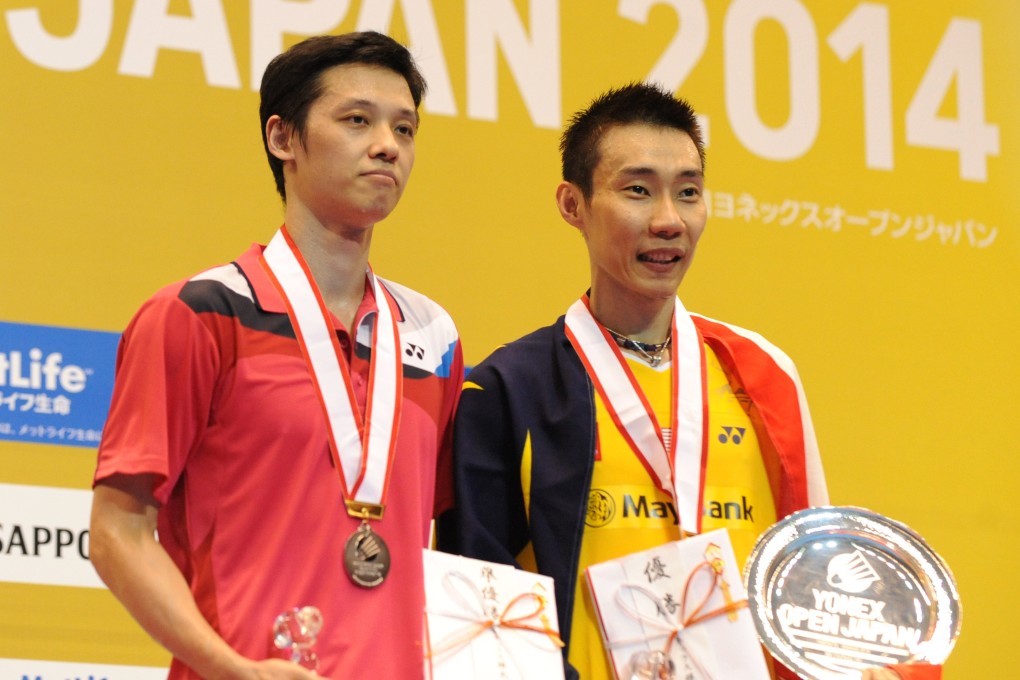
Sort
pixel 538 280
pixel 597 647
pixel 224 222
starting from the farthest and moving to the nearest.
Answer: pixel 538 280 → pixel 224 222 → pixel 597 647

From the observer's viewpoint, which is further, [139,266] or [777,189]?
[777,189]

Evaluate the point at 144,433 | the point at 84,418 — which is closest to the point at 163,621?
the point at 144,433

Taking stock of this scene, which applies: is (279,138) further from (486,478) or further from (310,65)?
(486,478)

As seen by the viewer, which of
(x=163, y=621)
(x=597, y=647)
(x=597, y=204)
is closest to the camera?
(x=163, y=621)

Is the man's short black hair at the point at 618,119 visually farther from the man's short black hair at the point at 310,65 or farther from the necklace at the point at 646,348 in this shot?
the man's short black hair at the point at 310,65

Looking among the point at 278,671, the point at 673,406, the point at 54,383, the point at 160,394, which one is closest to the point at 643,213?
the point at 673,406

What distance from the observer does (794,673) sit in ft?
8.96

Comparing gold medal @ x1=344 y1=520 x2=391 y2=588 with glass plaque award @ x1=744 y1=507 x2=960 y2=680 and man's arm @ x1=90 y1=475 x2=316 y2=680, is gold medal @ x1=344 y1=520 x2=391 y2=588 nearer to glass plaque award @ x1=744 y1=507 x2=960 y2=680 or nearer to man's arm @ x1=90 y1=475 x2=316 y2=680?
man's arm @ x1=90 y1=475 x2=316 y2=680

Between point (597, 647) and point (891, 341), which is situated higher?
point (891, 341)

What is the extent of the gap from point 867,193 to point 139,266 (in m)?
1.94

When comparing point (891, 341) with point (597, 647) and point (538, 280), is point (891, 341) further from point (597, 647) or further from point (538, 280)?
point (597, 647)

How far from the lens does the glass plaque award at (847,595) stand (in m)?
2.69

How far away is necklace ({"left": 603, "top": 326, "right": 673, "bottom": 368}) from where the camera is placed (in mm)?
2992

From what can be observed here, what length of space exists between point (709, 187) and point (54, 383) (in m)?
1.73
